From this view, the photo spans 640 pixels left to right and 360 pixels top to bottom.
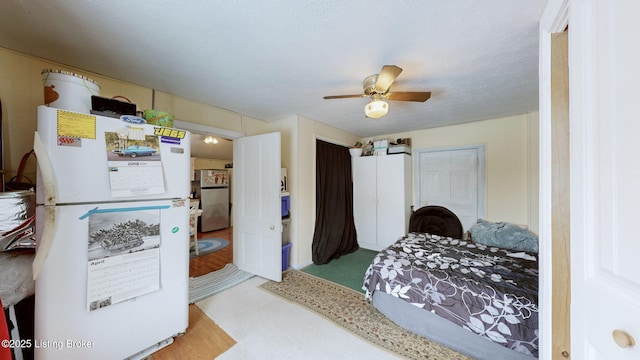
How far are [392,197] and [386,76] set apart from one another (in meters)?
2.52

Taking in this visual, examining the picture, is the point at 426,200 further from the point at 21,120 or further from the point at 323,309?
the point at 21,120

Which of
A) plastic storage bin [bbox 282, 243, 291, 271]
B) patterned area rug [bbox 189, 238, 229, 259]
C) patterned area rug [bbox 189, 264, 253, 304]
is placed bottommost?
patterned area rug [bbox 189, 238, 229, 259]

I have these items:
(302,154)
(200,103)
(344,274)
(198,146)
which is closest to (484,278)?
(344,274)

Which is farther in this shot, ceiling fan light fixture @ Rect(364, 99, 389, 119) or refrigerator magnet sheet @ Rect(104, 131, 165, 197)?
ceiling fan light fixture @ Rect(364, 99, 389, 119)

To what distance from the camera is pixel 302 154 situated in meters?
3.06

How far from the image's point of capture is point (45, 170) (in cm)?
111

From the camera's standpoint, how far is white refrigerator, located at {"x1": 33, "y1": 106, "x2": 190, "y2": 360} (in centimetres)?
114

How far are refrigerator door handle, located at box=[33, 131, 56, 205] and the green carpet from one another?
2.52 metres

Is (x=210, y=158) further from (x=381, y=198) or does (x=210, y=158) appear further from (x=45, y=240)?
(x=45, y=240)

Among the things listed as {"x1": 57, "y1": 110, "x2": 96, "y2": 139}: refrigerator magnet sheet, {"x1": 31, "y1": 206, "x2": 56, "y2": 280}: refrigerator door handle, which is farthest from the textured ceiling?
{"x1": 31, "y1": 206, "x2": 56, "y2": 280}: refrigerator door handle

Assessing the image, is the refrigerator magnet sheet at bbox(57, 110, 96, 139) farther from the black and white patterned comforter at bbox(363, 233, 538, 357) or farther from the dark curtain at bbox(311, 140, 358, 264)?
the dark curtain at bbox(311, 140, 358, 264)

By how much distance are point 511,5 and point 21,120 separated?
334cm

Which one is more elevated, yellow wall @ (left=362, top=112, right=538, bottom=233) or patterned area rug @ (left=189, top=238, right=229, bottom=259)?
yellow wall @ (left=362, top=112, right=538, bottom=233)

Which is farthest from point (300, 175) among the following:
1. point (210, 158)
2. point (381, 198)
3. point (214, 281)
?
point (210, 158)
